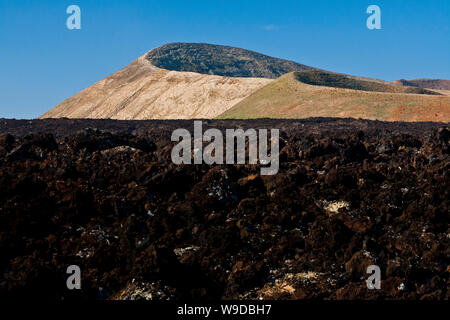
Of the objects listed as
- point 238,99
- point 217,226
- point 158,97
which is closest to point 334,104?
point 238,99

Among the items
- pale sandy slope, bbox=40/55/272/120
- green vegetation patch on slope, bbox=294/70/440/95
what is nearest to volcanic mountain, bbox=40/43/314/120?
pale sandy slope, bbox=40/55/272/120

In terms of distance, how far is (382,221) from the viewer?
23375 millimetres

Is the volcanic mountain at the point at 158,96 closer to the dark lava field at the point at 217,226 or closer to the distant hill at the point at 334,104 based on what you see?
the distant hill at the point at 334,104

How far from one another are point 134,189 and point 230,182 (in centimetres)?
527

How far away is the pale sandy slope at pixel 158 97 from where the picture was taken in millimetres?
128125

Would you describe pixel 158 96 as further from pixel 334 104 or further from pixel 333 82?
pixel 334 104

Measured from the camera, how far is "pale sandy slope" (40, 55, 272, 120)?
5044 inches

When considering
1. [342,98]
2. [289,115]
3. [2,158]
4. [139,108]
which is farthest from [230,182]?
[139,108]

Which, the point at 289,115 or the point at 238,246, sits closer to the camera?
the point at 238,246

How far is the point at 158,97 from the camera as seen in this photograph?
141 meters

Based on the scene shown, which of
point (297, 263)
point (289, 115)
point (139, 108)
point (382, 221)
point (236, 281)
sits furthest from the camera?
point (139, 108)

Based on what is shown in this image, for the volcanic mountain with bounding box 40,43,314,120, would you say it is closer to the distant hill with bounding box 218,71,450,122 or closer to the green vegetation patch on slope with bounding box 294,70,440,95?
the distant hill with bounding box 218,71,450,122

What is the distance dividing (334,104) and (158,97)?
60179 mm

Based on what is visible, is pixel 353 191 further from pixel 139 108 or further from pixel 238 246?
pixel 139 108
